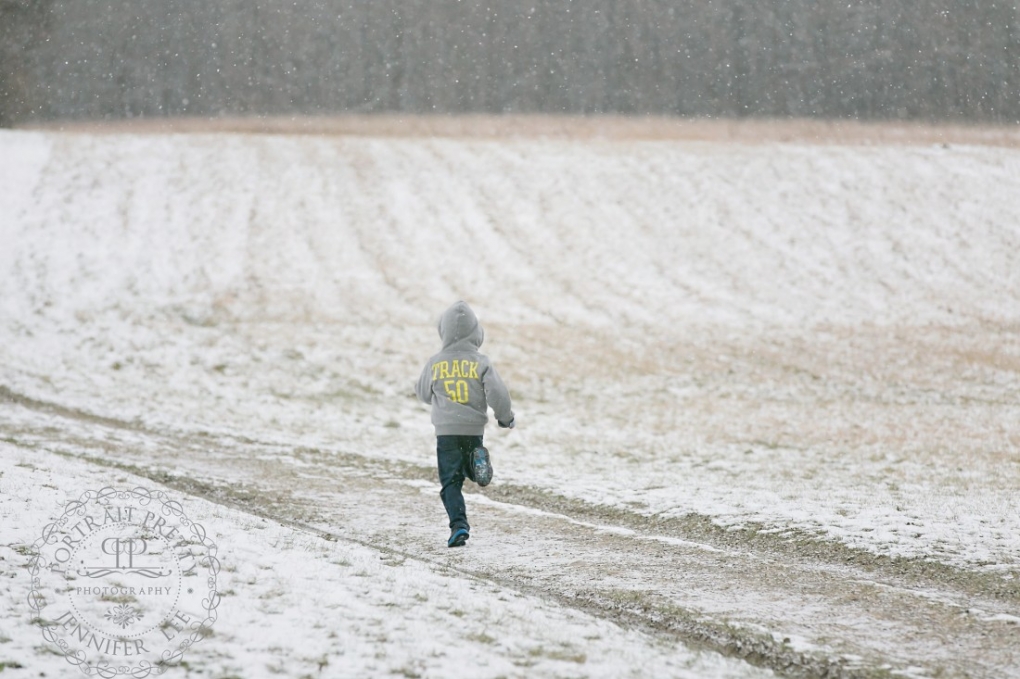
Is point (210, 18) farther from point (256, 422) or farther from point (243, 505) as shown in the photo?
point (243, 505)

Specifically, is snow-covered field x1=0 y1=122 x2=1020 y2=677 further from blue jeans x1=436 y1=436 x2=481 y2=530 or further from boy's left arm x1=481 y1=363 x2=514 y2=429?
boy's left arm x1=481 y1=363 x2=514 y2=429

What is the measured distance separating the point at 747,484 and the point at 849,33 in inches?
1402

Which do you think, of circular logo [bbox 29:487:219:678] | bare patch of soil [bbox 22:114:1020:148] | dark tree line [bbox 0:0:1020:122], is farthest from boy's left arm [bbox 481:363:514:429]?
dark tree line [bbox 0:0:1020:122]

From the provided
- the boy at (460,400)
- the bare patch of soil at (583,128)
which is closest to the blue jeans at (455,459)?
the boy at (460,400)

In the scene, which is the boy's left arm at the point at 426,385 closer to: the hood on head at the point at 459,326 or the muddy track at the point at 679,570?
the hood on head at the point at 459,326

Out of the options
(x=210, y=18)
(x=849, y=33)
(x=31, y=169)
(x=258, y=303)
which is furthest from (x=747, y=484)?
(x=210, y=18)

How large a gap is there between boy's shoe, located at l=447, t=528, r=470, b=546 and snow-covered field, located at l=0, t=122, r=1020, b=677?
0.44 feet

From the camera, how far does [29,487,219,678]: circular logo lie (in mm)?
5621

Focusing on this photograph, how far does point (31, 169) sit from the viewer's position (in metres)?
34.9

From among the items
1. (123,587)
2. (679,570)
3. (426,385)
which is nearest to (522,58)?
(426,385)

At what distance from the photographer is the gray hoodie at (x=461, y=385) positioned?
8.34 meters

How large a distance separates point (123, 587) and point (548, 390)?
1295 centimetres

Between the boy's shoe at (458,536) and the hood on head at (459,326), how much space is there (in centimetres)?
168

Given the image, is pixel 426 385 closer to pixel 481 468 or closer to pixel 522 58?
pixel 481 468
